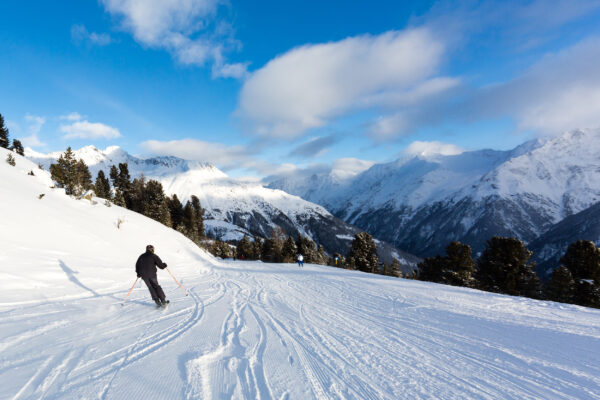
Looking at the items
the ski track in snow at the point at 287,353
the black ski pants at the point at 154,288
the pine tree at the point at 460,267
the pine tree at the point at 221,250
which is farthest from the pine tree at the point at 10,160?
the pine tree at the point at 221,250

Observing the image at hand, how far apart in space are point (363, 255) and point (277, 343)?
1631 inches

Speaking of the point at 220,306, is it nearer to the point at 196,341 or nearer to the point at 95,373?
the point at 196,341

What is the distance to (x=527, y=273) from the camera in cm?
Result: 2595

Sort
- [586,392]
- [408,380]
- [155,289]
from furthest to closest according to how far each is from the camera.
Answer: [155,289] < [408,380] < [586,392]

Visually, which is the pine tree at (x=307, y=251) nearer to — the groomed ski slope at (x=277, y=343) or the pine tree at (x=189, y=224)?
the pine tree at (x=189, y=224)

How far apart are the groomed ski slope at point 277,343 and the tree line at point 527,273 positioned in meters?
A: 21.6

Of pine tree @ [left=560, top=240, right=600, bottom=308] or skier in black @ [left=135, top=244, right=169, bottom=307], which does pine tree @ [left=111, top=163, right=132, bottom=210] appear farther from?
pine tree @ [left=560, top=240, right=600, bottom=308]

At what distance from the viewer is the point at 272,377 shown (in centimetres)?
385

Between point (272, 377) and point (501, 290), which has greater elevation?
point (272, 377)

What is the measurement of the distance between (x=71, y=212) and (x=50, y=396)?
747 inches

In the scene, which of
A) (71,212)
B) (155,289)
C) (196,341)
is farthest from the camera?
(71,212)

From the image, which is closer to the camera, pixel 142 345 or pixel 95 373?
pixel 95 373

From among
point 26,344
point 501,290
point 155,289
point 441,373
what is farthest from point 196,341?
point 501,290

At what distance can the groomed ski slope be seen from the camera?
361 centimetres
